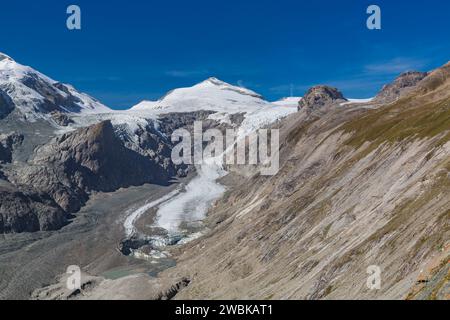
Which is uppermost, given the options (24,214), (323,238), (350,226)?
(350,226)

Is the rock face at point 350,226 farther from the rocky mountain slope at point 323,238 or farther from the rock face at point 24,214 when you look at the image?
the rock face at point 24,214

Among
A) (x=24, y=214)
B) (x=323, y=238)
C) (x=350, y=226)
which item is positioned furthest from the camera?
(x=24, y=214)

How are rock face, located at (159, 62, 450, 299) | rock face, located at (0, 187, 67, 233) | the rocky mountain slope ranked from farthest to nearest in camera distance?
rock face, located at (0, 187, 67, 233) → the rocky mountain slope → rock face, located at (159, 62, 450, 299)

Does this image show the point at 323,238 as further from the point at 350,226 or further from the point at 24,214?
the point at 24,214

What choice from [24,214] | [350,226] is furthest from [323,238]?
[24,214]

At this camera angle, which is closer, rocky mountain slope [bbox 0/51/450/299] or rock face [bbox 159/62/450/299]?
rock face [bbox 159/62/450/299]

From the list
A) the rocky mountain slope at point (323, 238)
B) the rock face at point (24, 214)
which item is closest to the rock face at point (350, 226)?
the rocky mountain slope at point (323, 238)

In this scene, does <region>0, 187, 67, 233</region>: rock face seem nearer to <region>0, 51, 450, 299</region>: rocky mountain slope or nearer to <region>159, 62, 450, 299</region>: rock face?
<region>0, 51, 450, 299</region>: rocky mountain slope

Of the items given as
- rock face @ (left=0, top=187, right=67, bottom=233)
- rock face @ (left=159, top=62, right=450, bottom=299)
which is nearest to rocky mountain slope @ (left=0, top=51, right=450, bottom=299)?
rock face @ (left=159, top=62, right=450, bottom=299)
